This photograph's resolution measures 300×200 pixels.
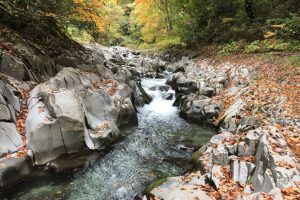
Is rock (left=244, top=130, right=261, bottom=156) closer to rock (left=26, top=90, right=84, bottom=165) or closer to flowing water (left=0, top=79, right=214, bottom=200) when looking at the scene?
flowing water (left=0, top=79, right=214, bottom=200)

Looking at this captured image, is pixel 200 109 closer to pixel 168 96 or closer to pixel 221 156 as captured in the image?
pixel 168 96

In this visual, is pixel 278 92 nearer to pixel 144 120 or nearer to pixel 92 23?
pixel 144 120

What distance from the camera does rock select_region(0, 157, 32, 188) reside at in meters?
6.99

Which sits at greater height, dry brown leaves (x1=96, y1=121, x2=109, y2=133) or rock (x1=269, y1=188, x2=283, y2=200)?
dry brown leaves (x1=96, y1=121, x2=109, y2=133)

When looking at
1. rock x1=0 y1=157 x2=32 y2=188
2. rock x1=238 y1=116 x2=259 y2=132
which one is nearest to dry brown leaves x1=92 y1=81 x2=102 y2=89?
rock x1=0 y1=157 x2=32 y2=188

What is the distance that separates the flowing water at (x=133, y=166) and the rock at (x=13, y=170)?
0.26 meters

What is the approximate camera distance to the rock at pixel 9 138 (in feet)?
24.4

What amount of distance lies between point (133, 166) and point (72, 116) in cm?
252

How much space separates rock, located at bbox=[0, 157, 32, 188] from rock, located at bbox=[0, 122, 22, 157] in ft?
1.18

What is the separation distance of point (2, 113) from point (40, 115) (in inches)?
41.2

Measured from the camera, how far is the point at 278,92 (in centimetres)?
1024

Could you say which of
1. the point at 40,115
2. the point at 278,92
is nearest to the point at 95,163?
the point at 40,115

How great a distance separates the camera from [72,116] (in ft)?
28.7

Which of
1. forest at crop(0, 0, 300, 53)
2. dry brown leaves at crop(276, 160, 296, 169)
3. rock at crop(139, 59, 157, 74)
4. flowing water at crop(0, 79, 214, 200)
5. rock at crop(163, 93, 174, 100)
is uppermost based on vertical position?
forest at crop(0, 0, 300, 53)
